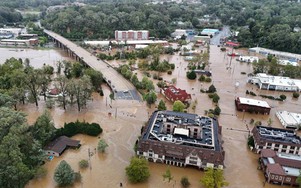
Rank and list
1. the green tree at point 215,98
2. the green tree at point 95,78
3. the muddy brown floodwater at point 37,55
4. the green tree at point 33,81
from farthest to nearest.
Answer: the muddy brown floodwater at point 37,55, the green tree at point 95,78, the green tree at point 215,98, the green tree at point 33,81

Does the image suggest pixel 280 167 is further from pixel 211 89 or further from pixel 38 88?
pixel 38 88

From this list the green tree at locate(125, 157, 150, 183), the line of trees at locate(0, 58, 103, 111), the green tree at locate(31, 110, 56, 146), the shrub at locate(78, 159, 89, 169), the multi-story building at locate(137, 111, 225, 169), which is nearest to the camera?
the green tree at locate(125, 157, 150, 183)

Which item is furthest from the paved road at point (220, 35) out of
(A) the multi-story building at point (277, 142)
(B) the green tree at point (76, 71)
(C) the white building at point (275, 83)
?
(A) the multi-story building at point (277, 142)

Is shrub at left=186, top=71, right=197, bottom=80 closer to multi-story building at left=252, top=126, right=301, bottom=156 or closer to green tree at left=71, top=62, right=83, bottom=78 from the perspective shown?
green tree at left=71, top=62, right=83, bottom=78

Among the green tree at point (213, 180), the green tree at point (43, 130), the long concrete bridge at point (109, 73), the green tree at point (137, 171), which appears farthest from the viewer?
the long concrete bridge at point (109, 73)

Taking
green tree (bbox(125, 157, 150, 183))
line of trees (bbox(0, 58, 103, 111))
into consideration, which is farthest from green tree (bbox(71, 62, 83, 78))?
green tree (bbox(125, 157, 150, 183))

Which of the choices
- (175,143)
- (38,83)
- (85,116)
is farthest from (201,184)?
(38,83)

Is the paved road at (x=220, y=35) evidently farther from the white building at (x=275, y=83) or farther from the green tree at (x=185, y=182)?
the green tree at (x=185, y=182)
